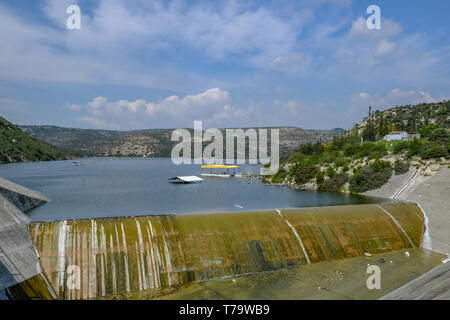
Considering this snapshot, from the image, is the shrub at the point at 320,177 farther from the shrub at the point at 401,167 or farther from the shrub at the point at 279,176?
the shrub at the point at 401,167

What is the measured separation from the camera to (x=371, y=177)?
5184 centimetres

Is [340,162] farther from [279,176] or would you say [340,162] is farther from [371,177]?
[279,176]

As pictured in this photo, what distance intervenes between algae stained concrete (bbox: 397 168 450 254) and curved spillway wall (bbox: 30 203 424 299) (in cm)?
174

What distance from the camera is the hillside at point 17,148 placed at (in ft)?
414

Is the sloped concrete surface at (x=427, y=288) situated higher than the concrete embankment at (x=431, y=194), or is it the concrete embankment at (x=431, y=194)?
the concrete embankment at (x=431, y=194)

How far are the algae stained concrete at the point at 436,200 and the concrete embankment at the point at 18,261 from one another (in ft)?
76.5

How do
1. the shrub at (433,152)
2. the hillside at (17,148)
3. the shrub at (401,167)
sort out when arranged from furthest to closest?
the hillside at (17,148), the shrub at (401,167), the shrub at (433,152)

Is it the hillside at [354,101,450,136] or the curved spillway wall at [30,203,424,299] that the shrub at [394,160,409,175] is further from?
the curved spillway wall at [30,203,424,299]

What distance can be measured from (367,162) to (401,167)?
7.72m

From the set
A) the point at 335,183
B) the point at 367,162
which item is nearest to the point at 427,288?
the point at 335,183

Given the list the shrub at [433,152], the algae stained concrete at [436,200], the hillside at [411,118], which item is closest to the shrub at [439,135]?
the shrub at [433,152]

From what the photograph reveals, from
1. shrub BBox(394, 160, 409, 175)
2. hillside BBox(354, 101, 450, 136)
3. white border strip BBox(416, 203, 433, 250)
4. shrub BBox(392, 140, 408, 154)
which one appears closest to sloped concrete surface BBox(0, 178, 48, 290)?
white border strip BBox(416, 203, 433, 250)

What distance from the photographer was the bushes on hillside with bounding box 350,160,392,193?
5041 centimetres

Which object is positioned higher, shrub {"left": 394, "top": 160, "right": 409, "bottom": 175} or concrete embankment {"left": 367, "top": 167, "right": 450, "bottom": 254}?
shrub {"left": 394, "top": 160, "right": 409, "bottom": 175}
